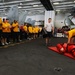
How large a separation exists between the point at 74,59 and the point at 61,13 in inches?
649

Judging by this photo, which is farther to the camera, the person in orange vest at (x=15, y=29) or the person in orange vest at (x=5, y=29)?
the person in orange vest at (x=15, y=29)

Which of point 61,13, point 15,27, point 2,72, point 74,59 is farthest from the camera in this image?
point 61,13

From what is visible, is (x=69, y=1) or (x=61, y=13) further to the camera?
(x=61, y=13)

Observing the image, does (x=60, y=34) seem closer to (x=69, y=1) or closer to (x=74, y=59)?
(x=69, y=1)

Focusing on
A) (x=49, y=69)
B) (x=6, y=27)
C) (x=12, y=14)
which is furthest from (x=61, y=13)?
(x=49, y=69)

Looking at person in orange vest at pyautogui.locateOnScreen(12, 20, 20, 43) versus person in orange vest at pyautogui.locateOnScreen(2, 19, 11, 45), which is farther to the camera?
person in orange vest at pyautogui.locateOnScreen(12, 20, 20, 43)

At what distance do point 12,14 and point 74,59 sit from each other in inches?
227

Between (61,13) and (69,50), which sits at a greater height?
(61,13)

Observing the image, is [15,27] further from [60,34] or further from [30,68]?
[60,34]

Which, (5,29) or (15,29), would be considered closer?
(5,29)

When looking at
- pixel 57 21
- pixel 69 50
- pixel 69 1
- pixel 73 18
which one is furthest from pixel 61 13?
pixel 69 50

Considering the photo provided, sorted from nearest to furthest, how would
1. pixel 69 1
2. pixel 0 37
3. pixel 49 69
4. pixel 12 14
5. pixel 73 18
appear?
pixel 49 69, pixel 0 37, pixel 12 14, pixel 69 1, pixel 73 18

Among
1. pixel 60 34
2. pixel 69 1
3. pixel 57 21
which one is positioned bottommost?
pixel 60 34

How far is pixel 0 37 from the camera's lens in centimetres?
755
